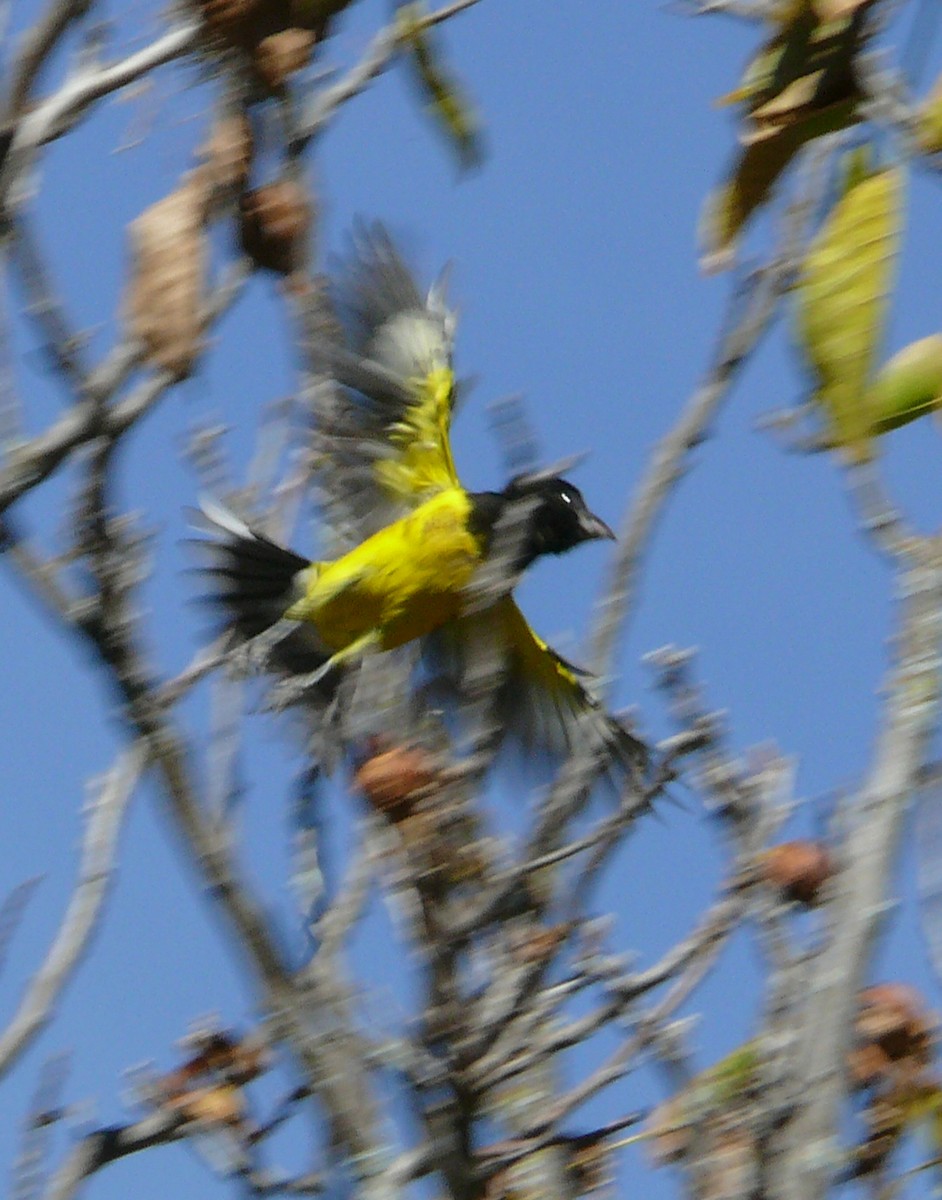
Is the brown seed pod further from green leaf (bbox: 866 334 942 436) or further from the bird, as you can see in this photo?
the bird

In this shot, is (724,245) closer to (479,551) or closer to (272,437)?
(272,437)

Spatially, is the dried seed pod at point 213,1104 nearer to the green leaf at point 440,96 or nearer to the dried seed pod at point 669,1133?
the dried seed pod at point 669,1133

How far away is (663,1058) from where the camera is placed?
2498 mm

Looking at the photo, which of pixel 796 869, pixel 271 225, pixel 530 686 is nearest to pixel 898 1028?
pixel 796 869

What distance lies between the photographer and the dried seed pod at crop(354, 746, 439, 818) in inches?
72.7

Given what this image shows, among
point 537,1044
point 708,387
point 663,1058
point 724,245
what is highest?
point 724,245

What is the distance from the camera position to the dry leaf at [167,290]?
1690 mm

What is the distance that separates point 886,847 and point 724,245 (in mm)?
707

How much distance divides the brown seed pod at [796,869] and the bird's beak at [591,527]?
2.69 meters

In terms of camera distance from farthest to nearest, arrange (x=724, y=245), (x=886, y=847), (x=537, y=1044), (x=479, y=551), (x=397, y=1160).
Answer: (x=479, y=551) < (x=537, y=1044) < (x=397, y=1160) < (x=886, y=847) < (x=724, y=245)

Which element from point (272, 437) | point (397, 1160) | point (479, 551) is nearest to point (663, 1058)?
point (397, 1160)

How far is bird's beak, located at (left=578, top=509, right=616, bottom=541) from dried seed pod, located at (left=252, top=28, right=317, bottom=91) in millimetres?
3156

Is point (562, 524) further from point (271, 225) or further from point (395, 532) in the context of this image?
point (271, 225)

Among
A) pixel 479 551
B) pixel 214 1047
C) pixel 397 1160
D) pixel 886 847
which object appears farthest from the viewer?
pixel 479 551
